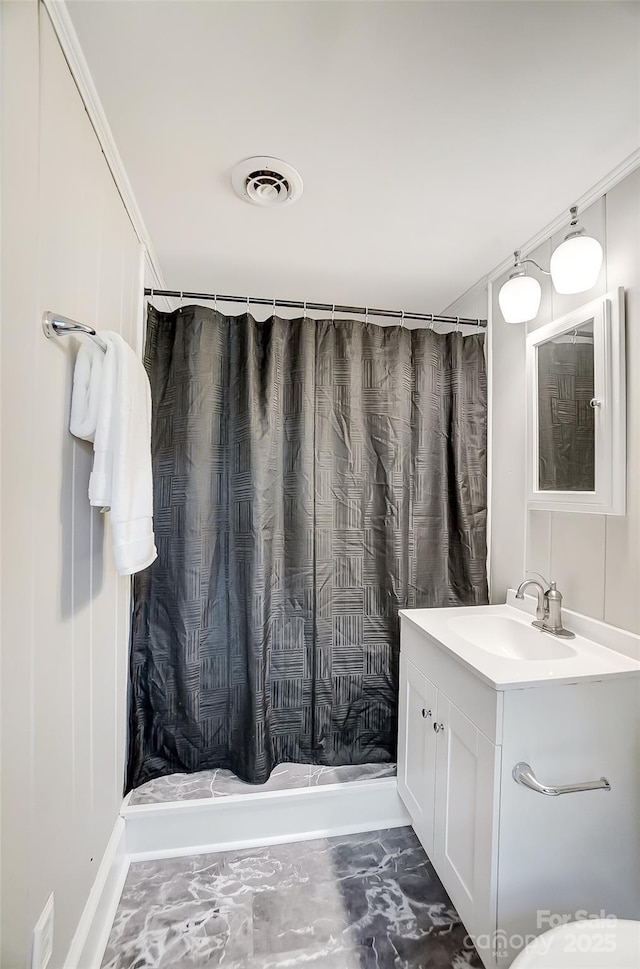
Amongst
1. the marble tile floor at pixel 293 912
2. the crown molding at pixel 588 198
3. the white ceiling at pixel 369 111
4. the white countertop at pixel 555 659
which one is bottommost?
the marble tile floor at pixel 293 912

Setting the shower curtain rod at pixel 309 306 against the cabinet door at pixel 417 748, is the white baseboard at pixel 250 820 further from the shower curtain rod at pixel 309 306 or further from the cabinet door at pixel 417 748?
the shower curtain rod at pixel 309 306

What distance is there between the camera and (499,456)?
1.83 meters

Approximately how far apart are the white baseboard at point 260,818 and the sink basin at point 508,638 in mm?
727

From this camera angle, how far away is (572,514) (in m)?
1.39

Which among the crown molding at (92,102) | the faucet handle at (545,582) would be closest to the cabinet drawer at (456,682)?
the faucet handle at (545,582)

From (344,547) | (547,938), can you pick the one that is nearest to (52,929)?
(547,938)

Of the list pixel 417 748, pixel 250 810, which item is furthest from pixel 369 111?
pixel 250 810

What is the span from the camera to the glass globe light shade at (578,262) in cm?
120

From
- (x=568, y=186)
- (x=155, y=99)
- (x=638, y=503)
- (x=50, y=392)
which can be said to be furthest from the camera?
(x=568, y=186)

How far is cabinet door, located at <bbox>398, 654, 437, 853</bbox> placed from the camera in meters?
1.36

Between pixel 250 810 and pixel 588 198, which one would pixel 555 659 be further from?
pixel 588 198

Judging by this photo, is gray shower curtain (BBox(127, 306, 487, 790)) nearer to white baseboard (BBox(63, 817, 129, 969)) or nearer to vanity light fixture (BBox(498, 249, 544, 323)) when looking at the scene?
white baseboard (BBox(63, 817, 129, 969))

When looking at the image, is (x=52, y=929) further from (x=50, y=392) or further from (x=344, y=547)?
(x=344, y=547)

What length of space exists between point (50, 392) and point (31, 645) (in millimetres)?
518
